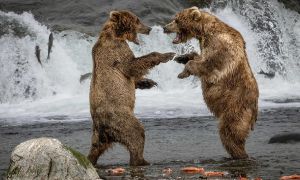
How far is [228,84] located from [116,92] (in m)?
1.41

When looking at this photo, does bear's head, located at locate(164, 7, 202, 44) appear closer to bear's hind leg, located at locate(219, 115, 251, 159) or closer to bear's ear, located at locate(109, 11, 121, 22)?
bear's ear, located at locate(109, 11, 121, 22)

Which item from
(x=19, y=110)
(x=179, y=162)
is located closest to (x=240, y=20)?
(x=19, y=110)

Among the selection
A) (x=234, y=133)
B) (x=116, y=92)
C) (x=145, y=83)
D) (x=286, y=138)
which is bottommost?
(x=286, y=138)

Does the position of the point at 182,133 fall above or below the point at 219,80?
below

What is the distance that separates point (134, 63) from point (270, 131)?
4.83 meters

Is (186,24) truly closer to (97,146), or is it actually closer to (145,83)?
(145,83)

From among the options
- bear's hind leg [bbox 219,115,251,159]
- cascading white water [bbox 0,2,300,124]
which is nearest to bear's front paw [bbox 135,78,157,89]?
bear's hind leg [bbox 219,115,251,159]

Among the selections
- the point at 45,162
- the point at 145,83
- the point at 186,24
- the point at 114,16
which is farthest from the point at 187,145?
the point at 45,162

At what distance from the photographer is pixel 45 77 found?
68.1 ft

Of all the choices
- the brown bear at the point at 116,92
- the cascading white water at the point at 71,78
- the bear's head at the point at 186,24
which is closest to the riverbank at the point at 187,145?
the brown bear at the point at 116,92

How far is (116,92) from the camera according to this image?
970 centimetres

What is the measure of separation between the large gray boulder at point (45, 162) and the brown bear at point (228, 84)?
93.7 inches

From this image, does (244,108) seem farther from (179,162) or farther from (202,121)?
(202,121)

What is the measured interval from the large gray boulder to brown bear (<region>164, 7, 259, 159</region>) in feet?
7.81
